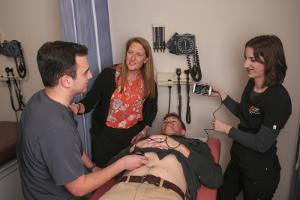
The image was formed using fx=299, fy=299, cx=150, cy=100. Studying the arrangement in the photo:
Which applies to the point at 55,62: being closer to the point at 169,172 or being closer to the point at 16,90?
A: the point at 169,172

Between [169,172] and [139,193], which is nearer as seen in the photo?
[139,193]

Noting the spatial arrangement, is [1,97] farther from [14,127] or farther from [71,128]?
[71,128]

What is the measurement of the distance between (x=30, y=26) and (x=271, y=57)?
1931 mm

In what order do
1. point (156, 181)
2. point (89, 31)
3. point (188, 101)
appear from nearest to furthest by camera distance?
1. point (156, 181)
2. point (89, 31)
3. point (188, 101)

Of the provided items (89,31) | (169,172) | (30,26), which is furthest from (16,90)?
(169,172)

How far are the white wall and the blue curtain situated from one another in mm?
165

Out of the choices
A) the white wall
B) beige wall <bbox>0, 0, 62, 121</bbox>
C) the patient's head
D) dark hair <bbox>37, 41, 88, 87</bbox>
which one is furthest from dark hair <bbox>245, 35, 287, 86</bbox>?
beige wall <bbox>0, 0, 62, 121</bbox>

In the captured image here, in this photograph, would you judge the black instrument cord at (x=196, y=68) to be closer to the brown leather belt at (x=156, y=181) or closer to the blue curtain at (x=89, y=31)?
A: the blue curtain at (x=89, y=31)

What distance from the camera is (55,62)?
1.23 meters

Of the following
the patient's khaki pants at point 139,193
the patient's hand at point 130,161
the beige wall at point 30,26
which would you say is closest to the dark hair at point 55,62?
the patient's hand at point 130,161

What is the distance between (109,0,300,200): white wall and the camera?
2096 millimetres

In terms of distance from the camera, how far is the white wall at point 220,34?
2.10m

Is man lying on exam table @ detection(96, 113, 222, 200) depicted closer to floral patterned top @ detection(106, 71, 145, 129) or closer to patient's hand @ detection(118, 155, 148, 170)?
patient's hand @ detection(118, 155, 148, 170)

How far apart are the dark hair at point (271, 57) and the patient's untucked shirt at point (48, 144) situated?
1.10 metres
